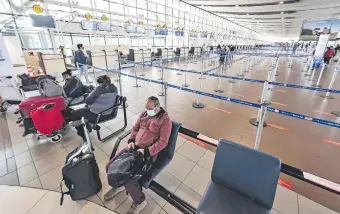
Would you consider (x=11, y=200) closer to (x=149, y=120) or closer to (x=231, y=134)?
(x=149, y=120)

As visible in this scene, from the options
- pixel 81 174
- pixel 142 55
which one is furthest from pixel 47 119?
pixel 142 55

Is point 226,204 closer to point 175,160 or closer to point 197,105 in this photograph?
point 175,160

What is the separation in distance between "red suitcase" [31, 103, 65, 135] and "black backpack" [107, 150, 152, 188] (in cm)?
173

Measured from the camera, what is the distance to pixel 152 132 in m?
1.74

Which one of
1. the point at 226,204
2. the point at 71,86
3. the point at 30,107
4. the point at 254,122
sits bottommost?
the point at 254,122

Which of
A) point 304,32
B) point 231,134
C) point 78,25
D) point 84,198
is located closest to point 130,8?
point 78,25

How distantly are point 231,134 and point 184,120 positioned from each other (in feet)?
3.43

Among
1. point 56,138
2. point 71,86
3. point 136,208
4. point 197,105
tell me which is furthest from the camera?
point 197,105

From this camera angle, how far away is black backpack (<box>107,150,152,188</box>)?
1.42 metres

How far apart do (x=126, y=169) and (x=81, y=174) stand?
62 centimetres

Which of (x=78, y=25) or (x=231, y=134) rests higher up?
(x=78, y=25)

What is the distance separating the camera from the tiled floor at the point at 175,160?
1711 millimetres

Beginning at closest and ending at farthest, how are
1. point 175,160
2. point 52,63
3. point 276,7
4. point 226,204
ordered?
point 226,204, point 175,160, point 52,63, point 276,7

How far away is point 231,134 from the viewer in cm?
305
